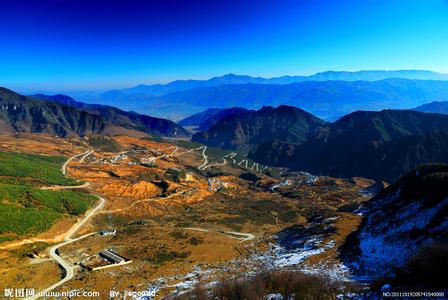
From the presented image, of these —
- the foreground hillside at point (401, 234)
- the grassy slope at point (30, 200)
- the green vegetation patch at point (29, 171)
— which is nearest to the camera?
the foreground hillside at point (401, 234)

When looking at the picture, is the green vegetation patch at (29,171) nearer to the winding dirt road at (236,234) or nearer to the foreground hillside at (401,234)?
the winding dirt road at (236,234)

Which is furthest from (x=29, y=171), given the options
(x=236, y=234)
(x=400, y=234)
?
(x=400, y=234)

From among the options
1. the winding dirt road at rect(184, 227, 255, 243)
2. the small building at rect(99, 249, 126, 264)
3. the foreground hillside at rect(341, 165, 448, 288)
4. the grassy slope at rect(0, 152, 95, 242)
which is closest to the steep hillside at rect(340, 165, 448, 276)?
the foreground hillside at rect(341, 165, 448, 288)

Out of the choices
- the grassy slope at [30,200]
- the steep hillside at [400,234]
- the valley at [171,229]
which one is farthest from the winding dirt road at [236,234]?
the grassy slope at [30,200]

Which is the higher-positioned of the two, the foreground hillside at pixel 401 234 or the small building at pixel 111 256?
the foreground hillside at pixel 401 234

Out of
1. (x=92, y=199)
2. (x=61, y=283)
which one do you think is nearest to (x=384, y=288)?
(x=61, y=283)

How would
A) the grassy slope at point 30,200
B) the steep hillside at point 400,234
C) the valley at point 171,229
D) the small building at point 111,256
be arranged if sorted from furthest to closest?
the grassy slope at point 30,200
the small building at point 111,256
the valley at point 171,229
the steep hillside at point 400,234

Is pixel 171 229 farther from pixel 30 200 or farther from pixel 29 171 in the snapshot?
pixel 29 171
